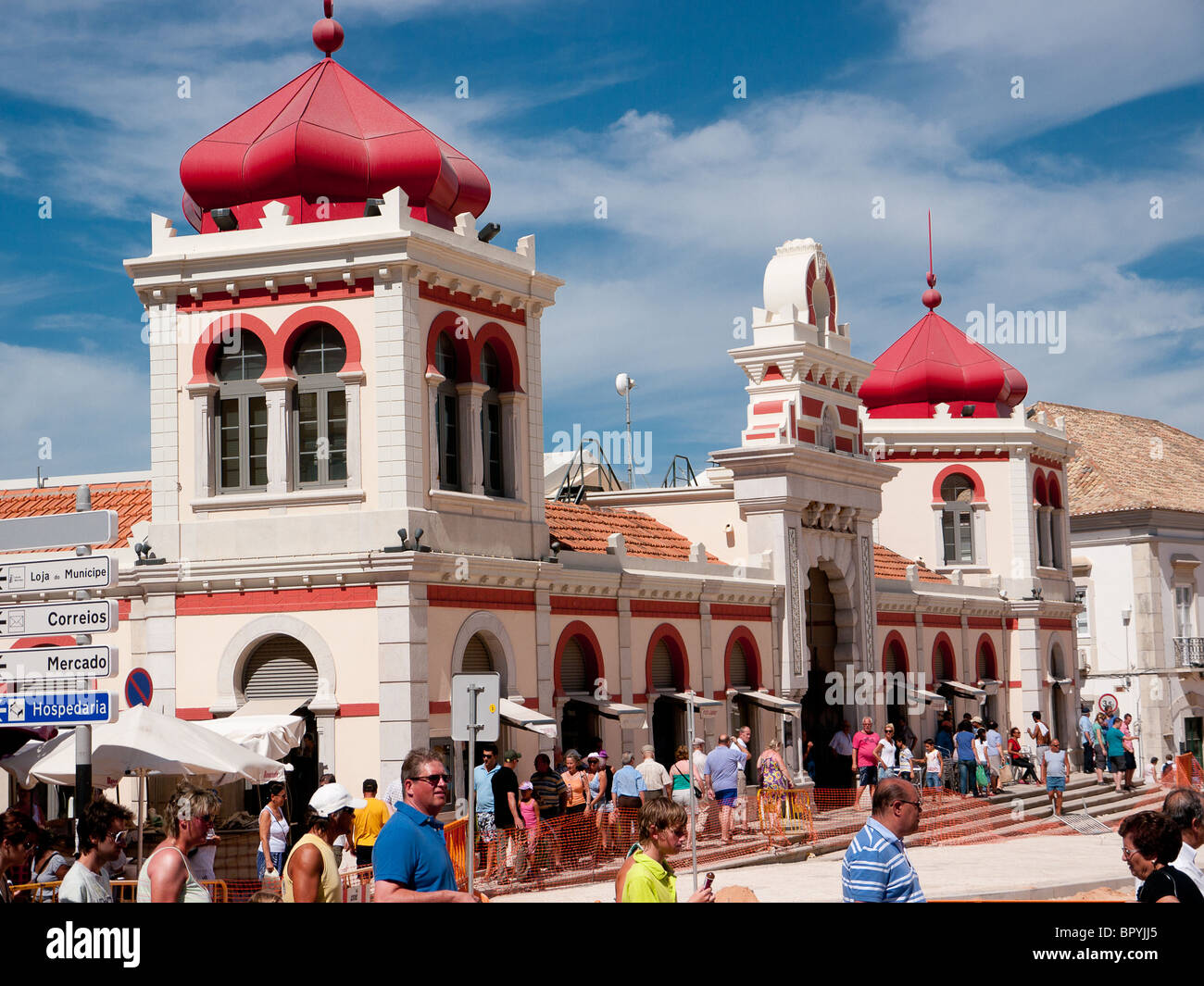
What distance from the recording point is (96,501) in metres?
26.7

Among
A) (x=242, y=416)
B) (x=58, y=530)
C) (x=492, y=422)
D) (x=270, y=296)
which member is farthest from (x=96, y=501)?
(x=58, y=530)

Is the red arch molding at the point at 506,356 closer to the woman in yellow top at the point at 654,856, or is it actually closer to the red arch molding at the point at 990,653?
the woman in yellow top at the point at 654,856

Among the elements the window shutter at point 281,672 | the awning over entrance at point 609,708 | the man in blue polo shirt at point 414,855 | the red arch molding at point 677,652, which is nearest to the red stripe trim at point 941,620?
the red arch molding at point 677,652

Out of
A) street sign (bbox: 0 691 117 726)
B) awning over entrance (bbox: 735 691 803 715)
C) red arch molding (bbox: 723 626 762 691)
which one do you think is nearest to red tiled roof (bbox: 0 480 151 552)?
red arch molding (bbox: 723 626 762 691)

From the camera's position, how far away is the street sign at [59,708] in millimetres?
11320

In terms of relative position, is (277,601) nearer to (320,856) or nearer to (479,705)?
(479,705)

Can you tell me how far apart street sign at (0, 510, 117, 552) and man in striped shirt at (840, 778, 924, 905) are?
6688 millimetres

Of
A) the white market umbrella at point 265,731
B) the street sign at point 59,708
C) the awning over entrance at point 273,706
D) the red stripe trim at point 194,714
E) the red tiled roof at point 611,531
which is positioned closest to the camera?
the street sign at point 59,708

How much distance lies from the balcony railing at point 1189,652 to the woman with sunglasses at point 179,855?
1787 inches

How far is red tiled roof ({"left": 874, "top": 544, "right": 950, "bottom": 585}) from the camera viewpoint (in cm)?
3828

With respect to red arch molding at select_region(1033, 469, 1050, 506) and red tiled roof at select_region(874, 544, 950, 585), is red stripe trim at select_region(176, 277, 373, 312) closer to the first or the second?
red tiled roof at select_region(874, 544, 950, 585)

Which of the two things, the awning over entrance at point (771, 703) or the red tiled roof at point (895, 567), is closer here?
the awning over entrance at point (771, 703)
